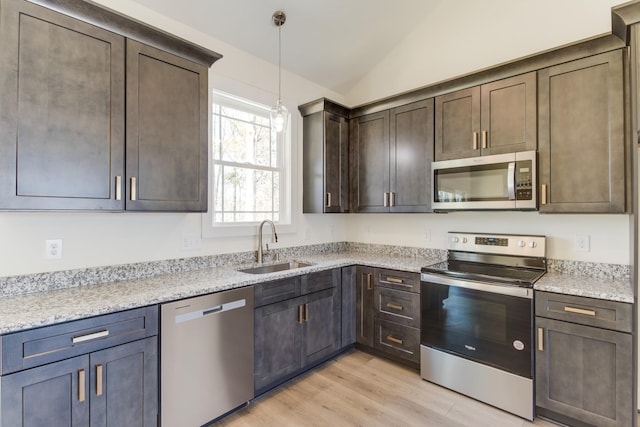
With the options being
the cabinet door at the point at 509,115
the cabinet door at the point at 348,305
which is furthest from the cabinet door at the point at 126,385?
the cabinet door at the point at 509,115

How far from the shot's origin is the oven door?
2137mm

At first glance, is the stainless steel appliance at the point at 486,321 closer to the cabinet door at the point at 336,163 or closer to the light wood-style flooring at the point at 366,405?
the light wood-style flooring at the point at 366,405

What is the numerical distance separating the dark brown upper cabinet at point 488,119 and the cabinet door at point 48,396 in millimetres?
2844

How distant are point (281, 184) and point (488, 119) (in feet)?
6.34

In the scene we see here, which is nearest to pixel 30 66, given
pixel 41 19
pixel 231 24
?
pixel 41 19

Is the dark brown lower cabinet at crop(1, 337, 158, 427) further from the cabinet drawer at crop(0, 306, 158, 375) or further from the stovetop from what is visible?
the stovetop

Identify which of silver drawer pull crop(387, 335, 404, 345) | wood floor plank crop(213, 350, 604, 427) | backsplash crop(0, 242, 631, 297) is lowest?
wood floor plank crop(213, 350, 604, 427)

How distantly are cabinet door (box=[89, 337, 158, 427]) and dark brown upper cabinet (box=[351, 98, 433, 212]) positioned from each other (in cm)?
231

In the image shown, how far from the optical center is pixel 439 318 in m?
2.53

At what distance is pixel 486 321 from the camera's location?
2295 millimetres

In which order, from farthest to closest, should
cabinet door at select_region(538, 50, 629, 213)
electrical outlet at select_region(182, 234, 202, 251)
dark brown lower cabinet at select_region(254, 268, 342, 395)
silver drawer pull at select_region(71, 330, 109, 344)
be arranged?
electrical outlet at select_region(182, 234, 202, 251)
dark brown lower cabinet at select_region(254, 268, 342, 395)
cabinet door at select_region(538, 50, 629, 213)
silver drawer pull at select_region(71, 330, 109, 344)

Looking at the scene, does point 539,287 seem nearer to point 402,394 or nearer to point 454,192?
point 454,192

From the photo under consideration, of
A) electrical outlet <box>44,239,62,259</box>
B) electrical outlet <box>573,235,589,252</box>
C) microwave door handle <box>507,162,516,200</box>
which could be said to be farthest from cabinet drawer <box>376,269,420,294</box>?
electrical outlet <box>44,239,62,259</box>

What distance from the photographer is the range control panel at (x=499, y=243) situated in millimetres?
2555
